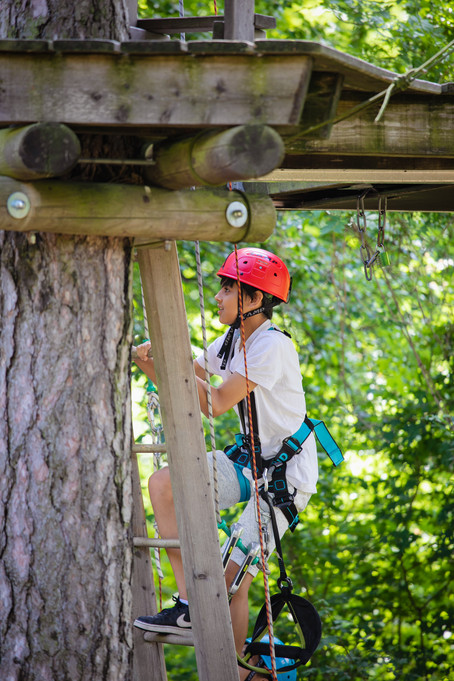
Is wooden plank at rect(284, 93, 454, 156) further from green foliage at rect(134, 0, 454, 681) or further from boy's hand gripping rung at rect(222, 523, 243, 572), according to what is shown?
green foliage at rect(134, 0, 454, 681)

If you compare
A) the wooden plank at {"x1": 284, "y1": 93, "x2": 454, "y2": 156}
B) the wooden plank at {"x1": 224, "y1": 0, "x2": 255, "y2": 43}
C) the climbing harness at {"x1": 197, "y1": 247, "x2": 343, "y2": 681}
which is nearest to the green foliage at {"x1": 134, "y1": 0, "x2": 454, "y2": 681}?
the climbing harness at {"x1": 197, "y1": 247, "x2": 343, "y2": 681}

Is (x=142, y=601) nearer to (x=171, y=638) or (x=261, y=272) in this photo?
(x=171, y=638)

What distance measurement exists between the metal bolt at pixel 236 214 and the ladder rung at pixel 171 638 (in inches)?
61.0

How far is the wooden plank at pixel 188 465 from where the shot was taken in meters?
2.76

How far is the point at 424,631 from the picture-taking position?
6.69m

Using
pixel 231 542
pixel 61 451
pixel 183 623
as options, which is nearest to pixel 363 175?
pixel 231 542

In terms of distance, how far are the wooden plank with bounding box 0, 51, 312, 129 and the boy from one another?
4.36 ft

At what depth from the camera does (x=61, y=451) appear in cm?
224

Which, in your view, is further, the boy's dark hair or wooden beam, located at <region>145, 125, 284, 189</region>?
the boy's dark hair

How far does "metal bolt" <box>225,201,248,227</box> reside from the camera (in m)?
2.33

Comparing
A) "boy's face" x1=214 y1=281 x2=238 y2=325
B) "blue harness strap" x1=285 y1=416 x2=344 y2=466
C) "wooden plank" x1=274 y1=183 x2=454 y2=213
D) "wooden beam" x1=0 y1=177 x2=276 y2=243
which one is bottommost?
"blue harness strap" x1=285 y1=416 x2=344 y2=466

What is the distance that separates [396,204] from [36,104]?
268cm

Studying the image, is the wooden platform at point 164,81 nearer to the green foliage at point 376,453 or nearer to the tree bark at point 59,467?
the tree bark at point 59,467

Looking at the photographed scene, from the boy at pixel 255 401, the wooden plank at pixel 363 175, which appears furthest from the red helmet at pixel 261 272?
the wooden plank at pixel 363 175
